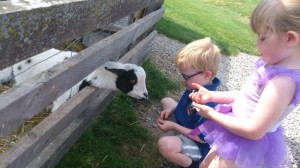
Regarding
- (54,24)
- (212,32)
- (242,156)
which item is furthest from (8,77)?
(212,32)

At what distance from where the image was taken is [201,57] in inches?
138

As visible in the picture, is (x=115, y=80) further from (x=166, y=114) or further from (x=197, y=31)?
(x=197, y=31)

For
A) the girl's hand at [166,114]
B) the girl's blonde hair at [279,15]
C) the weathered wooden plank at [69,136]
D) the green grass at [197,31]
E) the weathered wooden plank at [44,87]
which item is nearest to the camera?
the weathered wooden plank at [44,87]

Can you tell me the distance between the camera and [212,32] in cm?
1256

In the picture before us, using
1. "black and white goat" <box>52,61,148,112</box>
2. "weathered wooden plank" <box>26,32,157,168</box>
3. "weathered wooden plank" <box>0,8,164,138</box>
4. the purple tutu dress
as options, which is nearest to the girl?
the purple tutu dress

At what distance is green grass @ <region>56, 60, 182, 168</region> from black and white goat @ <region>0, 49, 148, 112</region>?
0.86 feet

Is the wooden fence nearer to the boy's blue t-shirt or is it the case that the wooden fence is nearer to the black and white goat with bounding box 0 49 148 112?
the black and white goat with bounding box 0 49 148 112

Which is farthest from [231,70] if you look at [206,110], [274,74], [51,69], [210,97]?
[51,69]

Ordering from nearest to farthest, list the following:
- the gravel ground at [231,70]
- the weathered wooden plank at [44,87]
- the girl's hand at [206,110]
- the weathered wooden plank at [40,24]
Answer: the weathered wooden plank at [40,24] < the weathered wooden plank at [44,87] < the girl's hand at [206,110] < the gravel ground at [231,70]

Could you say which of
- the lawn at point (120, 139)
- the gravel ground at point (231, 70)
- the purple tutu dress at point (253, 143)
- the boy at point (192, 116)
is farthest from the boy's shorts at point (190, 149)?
the gravel ground at point (231, 70)

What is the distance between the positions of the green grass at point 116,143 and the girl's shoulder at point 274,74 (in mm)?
1618

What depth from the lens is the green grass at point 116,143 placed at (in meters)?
3.58

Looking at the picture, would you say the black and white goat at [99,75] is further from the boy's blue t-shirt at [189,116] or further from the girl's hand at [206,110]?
the girl's hand at [206,110]

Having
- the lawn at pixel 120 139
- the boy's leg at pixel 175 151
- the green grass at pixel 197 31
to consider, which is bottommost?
the green grass at pixel 197 31
